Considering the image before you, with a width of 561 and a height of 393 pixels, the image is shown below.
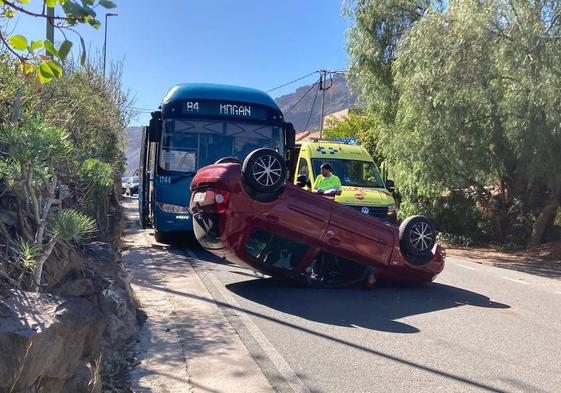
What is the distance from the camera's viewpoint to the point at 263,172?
7758mm

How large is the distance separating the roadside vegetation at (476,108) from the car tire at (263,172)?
8.00 meters

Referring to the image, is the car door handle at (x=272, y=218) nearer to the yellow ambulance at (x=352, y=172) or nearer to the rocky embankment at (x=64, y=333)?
the rocky embankment at (x=64, y=333)

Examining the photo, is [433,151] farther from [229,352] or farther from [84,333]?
[84,333]

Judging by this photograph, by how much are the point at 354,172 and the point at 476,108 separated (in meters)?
3.56

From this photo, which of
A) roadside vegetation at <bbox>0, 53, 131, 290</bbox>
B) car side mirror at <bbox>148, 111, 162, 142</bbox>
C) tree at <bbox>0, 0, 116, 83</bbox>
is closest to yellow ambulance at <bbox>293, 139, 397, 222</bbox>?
car side mirror at <bbox>148, 111, 162, 142</bbox>

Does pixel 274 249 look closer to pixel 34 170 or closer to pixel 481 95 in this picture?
pixel 34 170

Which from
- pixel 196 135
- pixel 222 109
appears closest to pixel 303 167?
pixel 222 109

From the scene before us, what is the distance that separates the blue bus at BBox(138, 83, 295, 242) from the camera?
11.6m

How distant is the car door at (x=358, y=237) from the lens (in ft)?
26.6

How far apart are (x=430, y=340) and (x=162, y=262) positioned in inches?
234

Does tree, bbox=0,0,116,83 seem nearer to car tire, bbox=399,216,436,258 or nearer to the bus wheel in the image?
car tire, bbox=399,216,436,258

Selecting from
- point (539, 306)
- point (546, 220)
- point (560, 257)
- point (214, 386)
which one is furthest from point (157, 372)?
point (546, 220)

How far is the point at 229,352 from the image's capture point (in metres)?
5.44

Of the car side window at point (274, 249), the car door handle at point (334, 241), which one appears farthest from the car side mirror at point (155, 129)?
the car door handle at point (334, 241)
